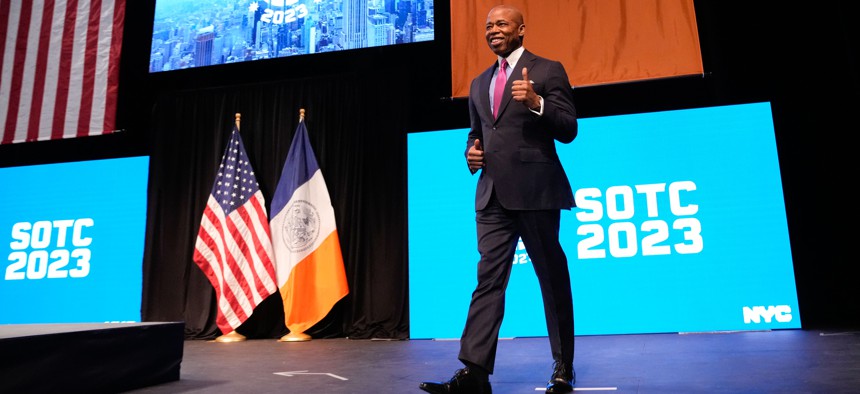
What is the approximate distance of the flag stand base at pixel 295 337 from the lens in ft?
14.3

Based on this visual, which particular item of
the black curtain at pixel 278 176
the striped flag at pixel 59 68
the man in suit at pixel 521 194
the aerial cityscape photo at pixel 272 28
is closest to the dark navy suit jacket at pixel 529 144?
the man in suit at pixel 521 194

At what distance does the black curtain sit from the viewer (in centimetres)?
457

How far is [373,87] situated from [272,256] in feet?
4.83

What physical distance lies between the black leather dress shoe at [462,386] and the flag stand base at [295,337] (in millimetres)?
2873

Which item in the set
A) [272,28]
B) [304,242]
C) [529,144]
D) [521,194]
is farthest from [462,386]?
[272,28]

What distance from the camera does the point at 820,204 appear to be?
13.1 ft

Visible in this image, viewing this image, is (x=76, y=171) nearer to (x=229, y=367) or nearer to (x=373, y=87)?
(x=373, y=87)

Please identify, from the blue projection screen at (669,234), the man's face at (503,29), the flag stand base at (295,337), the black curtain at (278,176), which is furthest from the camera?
the black curtain at (278,176)

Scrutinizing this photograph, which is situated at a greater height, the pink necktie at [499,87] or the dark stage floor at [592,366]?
the pink necktie at [499,87]

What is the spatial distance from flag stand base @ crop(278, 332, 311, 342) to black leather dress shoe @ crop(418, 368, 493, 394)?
287 centimetres

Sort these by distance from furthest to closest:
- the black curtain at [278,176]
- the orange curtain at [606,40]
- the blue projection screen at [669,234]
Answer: the black curtain at [278,176] < the orange curtain at [606,40] < the blue projection screen at [669,234]

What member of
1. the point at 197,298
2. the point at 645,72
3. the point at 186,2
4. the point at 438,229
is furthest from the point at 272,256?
the point at 645,72

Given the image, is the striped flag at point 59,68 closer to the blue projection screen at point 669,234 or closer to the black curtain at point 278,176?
the black curtain at point 278,176

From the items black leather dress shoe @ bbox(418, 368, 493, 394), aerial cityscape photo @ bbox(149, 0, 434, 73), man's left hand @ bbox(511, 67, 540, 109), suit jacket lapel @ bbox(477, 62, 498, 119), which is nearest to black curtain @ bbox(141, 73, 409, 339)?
aerial cityscape photo @ bbox(149, 0, 434, 73)
